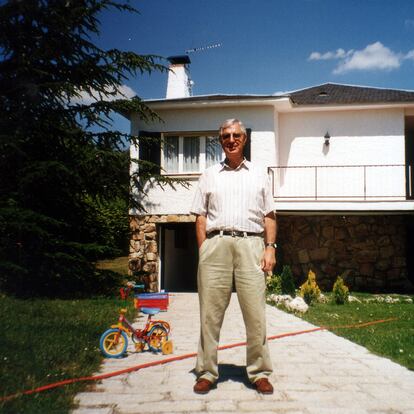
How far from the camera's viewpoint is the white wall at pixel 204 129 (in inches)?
475

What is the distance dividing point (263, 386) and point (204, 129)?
9.60 meters

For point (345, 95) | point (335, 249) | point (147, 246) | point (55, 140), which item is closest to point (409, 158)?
point (345, 95)

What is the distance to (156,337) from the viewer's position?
4738mm

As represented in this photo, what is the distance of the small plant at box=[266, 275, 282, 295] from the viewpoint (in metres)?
11.0

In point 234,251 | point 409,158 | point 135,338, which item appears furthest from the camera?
point 409,158

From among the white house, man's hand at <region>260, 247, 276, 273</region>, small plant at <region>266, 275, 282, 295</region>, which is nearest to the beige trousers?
man's hand at <region>260, 247, 276, 273</region>

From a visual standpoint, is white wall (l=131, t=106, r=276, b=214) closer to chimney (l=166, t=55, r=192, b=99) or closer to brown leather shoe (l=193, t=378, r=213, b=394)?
chimney (l=166, t=55, r=192, b=99)

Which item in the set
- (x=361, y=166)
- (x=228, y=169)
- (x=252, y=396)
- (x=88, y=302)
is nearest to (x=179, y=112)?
(x=361, y=166)

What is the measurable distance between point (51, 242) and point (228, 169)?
6.84 m

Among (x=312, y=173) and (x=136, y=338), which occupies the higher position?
(x=312, y=173)

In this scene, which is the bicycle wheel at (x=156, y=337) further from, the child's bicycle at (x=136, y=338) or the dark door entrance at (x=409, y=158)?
the dark door entrance at (x=409, y=158)

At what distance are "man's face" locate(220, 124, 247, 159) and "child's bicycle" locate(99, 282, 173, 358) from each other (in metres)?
1.98

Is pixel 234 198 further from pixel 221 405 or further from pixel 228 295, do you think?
pixel 221 405

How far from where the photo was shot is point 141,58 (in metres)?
10.3
